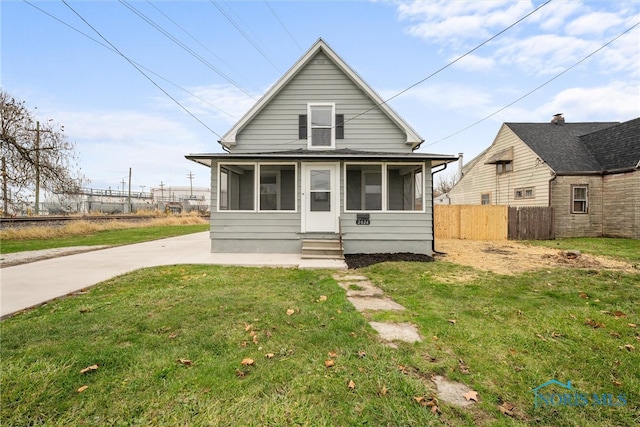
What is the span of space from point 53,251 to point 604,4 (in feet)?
61.0

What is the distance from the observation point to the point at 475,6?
9219 millimetres

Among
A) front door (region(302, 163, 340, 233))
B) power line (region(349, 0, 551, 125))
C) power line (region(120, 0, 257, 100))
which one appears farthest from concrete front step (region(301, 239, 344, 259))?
power line (region(120, 0, 257, 100))

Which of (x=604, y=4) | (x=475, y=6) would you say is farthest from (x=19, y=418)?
(x=604, y=4)

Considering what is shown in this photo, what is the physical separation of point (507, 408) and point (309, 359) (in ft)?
5.39

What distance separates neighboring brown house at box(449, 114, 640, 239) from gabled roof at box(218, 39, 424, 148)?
1045cm

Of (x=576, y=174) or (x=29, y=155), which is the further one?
(x=29, y=155)

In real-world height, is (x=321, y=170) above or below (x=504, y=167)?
below

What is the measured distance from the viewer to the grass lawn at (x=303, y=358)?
2.10 metres

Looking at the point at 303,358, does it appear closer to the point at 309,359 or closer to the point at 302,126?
the point at 309,359

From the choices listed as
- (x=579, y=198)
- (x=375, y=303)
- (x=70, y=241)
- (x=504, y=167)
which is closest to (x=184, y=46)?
(x=70, y=241)

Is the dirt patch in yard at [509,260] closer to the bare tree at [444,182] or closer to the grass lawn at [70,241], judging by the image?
the grass lawn at [70,241]

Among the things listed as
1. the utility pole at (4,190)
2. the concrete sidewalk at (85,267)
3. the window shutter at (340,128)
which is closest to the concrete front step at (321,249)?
the concrete sidewalk at (85,267)
